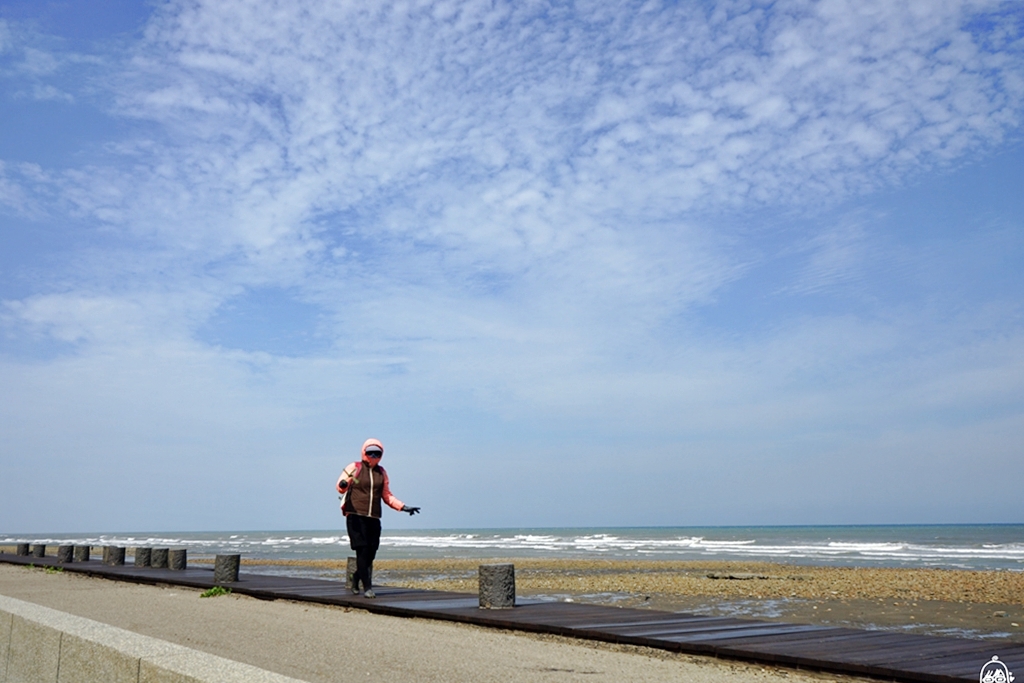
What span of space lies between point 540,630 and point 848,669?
10.9 feet

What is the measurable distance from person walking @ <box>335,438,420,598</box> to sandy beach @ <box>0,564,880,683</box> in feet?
3.22

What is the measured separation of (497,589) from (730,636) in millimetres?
3233

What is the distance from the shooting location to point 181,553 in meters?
18.4

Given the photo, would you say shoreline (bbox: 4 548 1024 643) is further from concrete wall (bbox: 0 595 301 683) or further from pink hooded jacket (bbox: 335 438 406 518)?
concrete wall (bbox: 0 595 301 683)

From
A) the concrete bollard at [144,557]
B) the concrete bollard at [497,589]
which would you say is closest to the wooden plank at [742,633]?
the concrete bollard at [497,589]

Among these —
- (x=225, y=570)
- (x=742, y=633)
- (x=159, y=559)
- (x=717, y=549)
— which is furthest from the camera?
(x=717, y=549)

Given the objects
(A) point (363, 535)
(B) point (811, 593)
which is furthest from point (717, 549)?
(A) point (363, 535)

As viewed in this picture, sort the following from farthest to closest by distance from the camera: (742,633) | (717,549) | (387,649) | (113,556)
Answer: (717,549), (113,556), (742,633), (387,649)

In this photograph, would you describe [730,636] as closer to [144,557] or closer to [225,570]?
[225,570]

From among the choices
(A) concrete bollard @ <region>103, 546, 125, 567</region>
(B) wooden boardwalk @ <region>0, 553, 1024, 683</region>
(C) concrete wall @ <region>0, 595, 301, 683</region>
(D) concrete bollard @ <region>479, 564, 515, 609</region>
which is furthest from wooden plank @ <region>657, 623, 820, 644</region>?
(A) concrete bollard @ <region>103, 546, 125, 567</region>

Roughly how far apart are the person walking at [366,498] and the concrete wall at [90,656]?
5815 mm

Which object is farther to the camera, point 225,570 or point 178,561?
point 178,561

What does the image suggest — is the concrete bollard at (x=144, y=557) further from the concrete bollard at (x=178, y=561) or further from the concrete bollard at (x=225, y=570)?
the concrete bollard at (x=225, y=570)

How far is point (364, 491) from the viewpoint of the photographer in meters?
11.3
